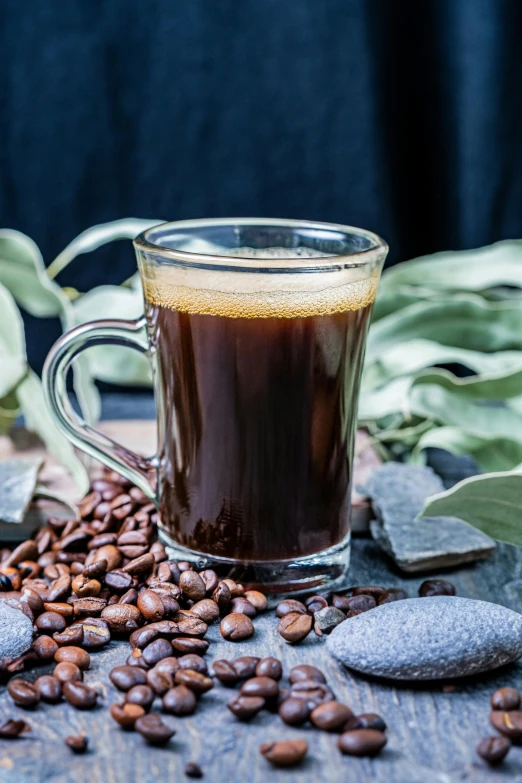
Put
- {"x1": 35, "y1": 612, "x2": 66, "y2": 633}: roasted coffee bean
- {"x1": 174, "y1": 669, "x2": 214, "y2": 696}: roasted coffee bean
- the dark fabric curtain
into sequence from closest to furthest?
{"x1": 174, "y1": 669, "x2": 214, "y2": 696}: roasted coffee bean → {"x1": 35, "y1": 612, "x2": 66, "y2": 633}: roasted coffee bean → the dark fabric curtain

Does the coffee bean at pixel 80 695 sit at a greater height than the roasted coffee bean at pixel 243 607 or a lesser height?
greater

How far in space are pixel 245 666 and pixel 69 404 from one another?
0.40m

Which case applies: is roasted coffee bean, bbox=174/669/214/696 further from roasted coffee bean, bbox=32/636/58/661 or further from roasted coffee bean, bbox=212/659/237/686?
roasted coffee bean, bbox=32/636/58/661

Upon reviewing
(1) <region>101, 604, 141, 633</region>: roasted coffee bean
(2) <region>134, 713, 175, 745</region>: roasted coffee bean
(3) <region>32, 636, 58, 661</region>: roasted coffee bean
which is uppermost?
(2) <region>134, 713, 175, 745</region>: roasted coffee bean

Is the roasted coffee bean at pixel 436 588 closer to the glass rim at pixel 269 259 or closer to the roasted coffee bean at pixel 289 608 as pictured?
the roasted coffee bean at pixel 289 608

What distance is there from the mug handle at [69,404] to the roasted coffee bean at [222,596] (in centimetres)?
16

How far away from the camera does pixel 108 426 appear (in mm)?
1653

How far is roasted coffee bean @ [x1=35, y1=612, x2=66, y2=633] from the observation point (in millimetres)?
1004

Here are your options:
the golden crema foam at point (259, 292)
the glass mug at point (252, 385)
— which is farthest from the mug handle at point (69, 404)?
the golden crema foam at point (259, 292)

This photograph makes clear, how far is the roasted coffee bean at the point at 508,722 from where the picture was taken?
0.85m

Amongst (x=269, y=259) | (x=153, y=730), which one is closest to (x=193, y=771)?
(x=153, y=730)

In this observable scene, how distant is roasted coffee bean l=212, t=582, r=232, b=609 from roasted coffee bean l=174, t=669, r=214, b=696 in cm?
15

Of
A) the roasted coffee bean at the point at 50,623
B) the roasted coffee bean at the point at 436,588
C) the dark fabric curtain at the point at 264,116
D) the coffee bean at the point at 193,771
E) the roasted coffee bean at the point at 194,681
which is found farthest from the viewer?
the dark fabric curtain at the point at 264,116

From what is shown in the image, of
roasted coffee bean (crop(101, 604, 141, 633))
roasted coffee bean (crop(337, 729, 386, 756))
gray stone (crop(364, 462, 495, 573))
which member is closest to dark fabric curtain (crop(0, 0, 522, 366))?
gray stone (crop(364, 462, 495, 573))
